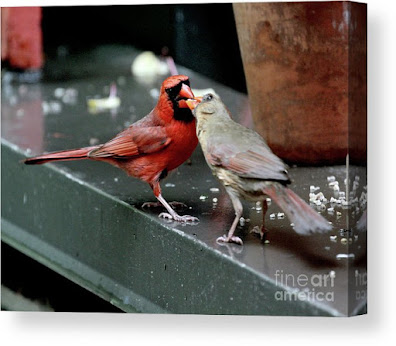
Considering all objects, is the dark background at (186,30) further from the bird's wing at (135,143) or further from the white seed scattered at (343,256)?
the white seed scattered at (343,256)

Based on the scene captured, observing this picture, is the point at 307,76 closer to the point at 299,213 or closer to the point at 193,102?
the point at 193,102

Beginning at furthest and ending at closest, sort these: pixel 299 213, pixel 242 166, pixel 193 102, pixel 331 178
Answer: pixel 331 178 < pixel 193 102 < pixel 242 166 < pixel 299 213

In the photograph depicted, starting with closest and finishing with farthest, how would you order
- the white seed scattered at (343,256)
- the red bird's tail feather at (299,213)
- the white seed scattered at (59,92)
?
the red bird's tail feather at (299,213), the white seed scattered at (343,256), the white seed scattered at (59,92)

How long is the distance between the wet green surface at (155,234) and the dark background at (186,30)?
0.08 metres

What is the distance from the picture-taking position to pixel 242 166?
12.9ft

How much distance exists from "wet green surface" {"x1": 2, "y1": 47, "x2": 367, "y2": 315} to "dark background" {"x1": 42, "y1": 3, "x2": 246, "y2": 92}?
8 centimetres

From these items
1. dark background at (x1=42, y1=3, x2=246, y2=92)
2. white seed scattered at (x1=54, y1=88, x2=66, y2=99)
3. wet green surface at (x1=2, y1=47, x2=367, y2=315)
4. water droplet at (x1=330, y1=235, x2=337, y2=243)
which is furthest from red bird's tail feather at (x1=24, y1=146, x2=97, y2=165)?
white seed scattered at (x1=54, y1=88, x2=66, y2=99)

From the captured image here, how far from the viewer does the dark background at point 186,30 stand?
454cm

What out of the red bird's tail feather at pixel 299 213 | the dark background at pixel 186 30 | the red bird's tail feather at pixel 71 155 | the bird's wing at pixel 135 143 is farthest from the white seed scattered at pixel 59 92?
the red bird's tail feather at pixel 299 213

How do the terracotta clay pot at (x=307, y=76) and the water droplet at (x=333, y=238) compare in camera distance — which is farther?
the terracotta clay pot at (x=307, y=76)

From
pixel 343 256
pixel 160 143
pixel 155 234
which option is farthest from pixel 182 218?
pixel 343 256

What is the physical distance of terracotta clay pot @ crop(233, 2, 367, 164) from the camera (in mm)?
4141

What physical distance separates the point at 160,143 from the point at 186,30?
656mm

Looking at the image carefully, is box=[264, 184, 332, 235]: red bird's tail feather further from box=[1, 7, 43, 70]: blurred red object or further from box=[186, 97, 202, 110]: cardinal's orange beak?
box=[1, 7, 43, 70]: blurred red object
